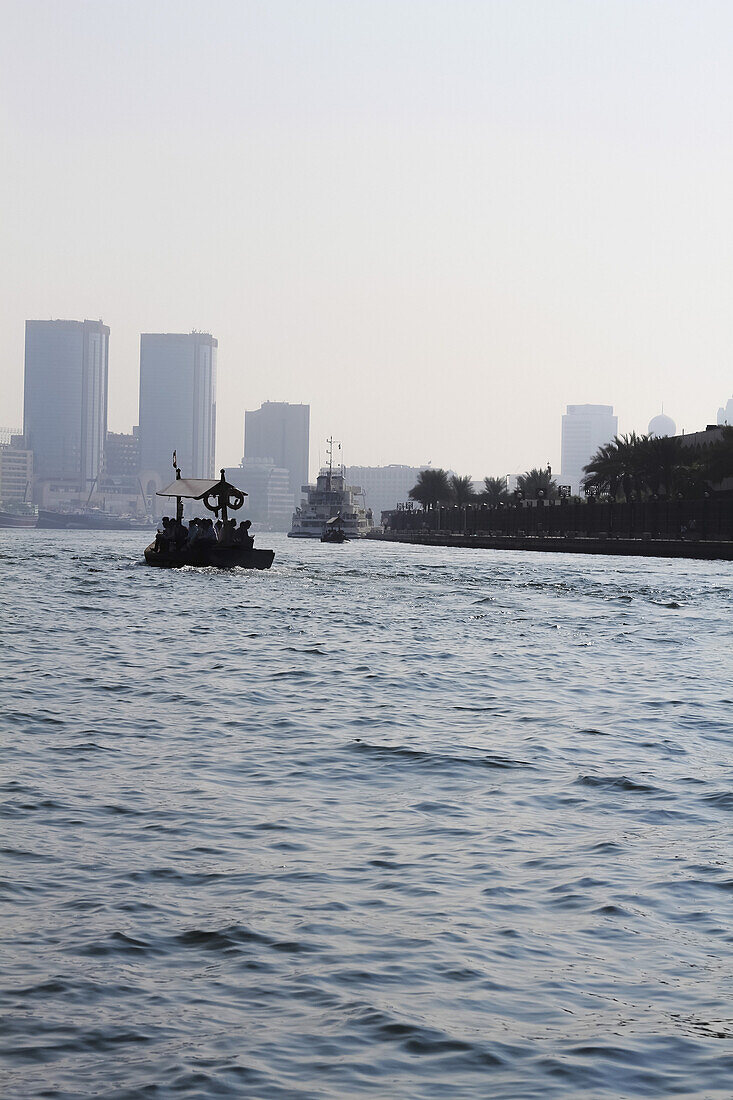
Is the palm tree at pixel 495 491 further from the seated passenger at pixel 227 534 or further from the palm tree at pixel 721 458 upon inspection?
the seated passenger at pixel 227 534

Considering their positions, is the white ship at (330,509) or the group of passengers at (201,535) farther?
the white ship at (330,509)

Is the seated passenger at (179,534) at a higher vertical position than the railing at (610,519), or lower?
lower

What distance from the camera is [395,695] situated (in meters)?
17.9

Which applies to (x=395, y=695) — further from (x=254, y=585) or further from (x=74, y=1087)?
(x=254, y=585)

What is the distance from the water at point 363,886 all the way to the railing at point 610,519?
66.8 m

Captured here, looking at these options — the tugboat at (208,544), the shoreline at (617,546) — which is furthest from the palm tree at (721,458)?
the tugboat at (208,544)

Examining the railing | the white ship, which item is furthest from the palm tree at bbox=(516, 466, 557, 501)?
the white ship

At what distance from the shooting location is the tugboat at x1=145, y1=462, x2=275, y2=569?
53.0m

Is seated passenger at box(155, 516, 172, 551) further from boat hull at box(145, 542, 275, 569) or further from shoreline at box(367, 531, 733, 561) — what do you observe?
shoreline at box(367, 531, 733, 561)

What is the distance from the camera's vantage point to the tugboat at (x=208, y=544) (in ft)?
174

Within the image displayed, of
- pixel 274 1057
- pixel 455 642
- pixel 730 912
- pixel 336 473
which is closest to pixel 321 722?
pixel 730 912

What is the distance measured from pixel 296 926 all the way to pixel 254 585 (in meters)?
41.2

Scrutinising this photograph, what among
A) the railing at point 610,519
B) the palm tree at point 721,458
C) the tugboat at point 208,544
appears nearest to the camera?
the tugboat at point 208,544

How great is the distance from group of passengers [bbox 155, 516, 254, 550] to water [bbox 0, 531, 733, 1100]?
33405mm
